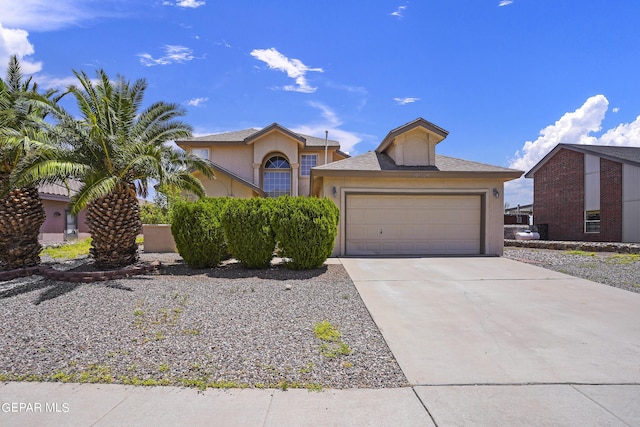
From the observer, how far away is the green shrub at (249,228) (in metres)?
9.05

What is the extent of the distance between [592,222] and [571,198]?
2.12 meters

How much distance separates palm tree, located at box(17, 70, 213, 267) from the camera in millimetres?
8070

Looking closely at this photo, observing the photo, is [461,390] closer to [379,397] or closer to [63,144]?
[379,397]

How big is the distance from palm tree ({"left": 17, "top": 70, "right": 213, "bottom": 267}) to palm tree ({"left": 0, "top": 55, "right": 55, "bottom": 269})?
78cm

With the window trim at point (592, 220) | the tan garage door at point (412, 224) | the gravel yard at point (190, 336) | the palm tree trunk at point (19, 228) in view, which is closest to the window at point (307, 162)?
the tan garage door at point (412, 224)

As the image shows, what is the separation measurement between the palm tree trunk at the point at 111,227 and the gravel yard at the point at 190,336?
1243 mm

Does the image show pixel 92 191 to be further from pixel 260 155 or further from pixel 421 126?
pixel 260 155

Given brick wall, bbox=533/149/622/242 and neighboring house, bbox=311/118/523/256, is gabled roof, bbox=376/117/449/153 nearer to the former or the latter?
neighboring house, bbox=311/118/523/256

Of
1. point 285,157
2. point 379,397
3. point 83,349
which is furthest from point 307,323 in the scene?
point 285,157

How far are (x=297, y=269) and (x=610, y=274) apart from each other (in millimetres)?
8588

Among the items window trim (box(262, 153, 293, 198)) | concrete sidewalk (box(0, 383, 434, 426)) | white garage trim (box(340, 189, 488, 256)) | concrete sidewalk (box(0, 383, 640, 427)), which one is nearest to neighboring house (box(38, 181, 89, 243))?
window trim (box(262, 153, 293, 198))

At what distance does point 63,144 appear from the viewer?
8.71 metres

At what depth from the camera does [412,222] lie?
43.2 ft

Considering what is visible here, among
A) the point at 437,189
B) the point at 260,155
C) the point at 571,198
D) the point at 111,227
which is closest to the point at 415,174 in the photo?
the point at 437,189
